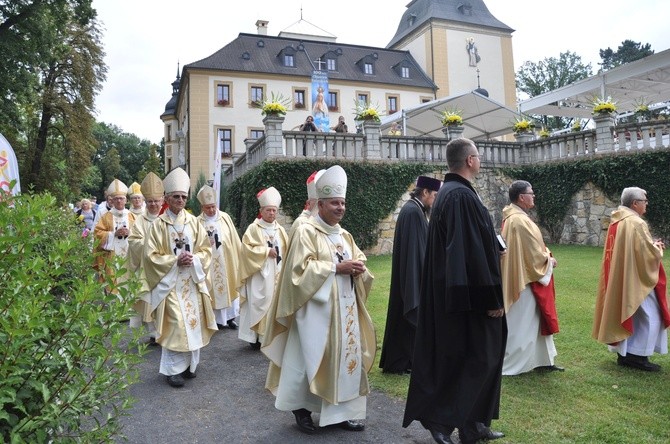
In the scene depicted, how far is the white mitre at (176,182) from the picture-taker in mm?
6125

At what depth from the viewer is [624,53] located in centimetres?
6388

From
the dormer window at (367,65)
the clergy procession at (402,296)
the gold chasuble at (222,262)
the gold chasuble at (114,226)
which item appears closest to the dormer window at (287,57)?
the dormer window at (367,65)

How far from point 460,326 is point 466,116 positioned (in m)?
20.3

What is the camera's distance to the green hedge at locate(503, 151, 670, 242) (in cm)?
1495

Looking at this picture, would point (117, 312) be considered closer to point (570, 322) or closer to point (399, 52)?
point (570, 322)

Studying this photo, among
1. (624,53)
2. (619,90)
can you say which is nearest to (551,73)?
(624,53)

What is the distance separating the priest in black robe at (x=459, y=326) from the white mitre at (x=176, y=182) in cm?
339

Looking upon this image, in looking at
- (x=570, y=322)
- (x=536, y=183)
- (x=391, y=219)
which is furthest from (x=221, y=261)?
(x=536, y=183)

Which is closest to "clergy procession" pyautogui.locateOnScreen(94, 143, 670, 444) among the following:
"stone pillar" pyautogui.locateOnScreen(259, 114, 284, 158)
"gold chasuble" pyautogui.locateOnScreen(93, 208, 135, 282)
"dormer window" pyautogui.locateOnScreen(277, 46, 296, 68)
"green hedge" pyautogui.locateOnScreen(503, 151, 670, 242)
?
"gold chasuble" pyautogui.locateOnScreen(93, 208, 135, 282)

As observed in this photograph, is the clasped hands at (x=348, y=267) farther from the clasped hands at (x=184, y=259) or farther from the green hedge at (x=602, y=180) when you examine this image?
the green hedge at (x=602, y=180)

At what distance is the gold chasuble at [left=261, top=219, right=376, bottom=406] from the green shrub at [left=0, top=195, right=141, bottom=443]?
2101 millimetres

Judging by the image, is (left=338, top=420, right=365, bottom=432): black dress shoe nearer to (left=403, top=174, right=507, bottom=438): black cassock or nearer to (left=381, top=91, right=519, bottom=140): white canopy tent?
(left=403, top=174, right=507, bottom=438): black cassock

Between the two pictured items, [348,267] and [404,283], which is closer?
[348,267]

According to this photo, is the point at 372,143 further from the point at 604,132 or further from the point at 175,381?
the point at 175,381
